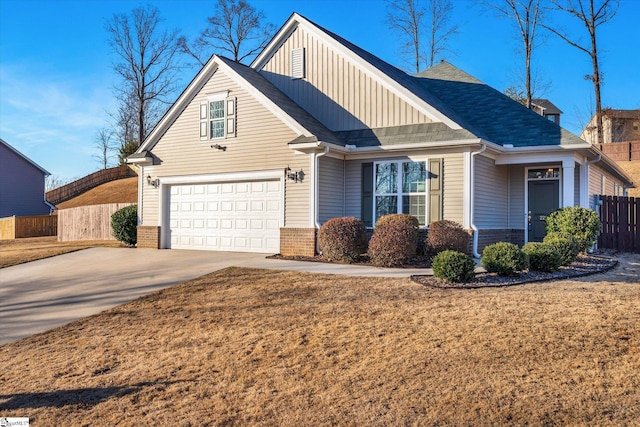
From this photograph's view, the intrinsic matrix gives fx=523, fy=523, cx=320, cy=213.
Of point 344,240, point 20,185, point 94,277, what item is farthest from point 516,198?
point 20,185

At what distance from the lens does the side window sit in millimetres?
15516

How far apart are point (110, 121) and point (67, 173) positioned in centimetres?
1853

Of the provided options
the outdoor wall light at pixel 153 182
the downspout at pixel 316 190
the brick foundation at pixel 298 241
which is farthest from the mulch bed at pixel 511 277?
the outdoor wall light at pixel 153 182

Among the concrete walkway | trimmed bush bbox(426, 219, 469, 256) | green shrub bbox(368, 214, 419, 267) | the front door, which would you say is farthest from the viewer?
the front door

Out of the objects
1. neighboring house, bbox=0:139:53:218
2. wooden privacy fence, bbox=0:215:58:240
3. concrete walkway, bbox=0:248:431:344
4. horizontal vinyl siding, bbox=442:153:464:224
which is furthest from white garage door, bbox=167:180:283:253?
neighboring house, bbox=0:139:53:218

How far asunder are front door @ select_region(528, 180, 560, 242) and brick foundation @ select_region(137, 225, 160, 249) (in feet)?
38.3

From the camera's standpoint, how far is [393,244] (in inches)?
461

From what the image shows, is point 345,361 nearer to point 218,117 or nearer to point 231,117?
point 231,117

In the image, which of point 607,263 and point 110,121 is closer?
point 607,263

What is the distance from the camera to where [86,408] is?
542cm

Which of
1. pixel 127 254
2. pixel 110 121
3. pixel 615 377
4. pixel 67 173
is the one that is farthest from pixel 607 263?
pixel 67 173

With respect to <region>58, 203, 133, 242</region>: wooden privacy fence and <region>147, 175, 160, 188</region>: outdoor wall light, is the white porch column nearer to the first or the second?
<region>147, 175, 160, 188</region>: outdoor wall light

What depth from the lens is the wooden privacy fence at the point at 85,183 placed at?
39406 millimetres

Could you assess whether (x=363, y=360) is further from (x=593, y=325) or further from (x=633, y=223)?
(x=633, y=223)
